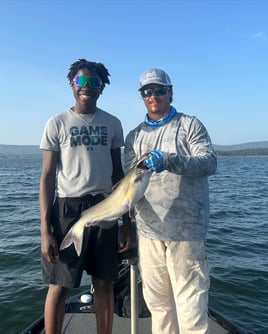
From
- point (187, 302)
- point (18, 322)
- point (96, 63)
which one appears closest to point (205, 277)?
point (187, 302)

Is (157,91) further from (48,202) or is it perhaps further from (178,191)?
(48,202)

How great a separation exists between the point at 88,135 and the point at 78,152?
25cm

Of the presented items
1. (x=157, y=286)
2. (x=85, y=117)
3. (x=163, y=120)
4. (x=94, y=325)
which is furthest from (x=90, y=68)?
(x=94, y=325)

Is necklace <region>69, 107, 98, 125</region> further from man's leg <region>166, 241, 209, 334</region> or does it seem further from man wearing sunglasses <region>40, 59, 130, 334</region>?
man's leg <region>166, 241, 209, 334</region>

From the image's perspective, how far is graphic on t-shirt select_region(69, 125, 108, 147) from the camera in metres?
4.58

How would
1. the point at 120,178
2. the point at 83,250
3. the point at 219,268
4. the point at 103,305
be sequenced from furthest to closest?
1. the point at 219,268
2. the point at 120,178
3. the point at 103,305
4. the point at 83,250

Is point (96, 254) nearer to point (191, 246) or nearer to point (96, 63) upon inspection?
point (191, 246)

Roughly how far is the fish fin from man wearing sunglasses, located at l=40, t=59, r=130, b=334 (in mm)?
133

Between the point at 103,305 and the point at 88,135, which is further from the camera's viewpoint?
the point at 103,305

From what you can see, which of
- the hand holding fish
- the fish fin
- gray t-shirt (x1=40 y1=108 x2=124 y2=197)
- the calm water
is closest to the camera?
the hand holding fish

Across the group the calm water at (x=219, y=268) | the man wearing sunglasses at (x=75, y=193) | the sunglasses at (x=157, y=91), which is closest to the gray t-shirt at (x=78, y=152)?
the man wearing sunglasses at (x=75, y=193)

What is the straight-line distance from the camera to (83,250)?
451cm

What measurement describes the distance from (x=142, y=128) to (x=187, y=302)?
2168mm

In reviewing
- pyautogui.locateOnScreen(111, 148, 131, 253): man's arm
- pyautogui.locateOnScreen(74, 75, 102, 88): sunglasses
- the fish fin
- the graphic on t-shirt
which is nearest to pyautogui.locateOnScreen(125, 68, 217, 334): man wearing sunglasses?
pyautogui.locateOnScreen(111, 148, 131, 253): man's arm
